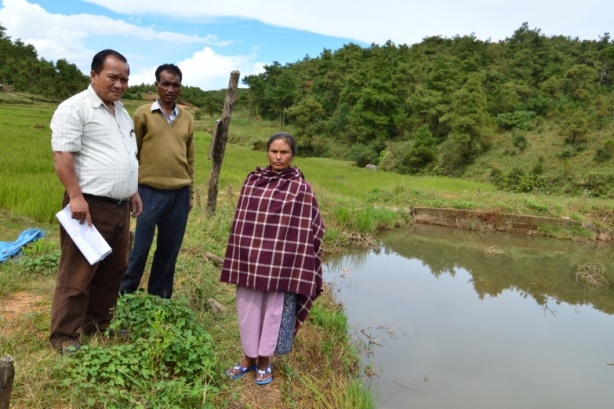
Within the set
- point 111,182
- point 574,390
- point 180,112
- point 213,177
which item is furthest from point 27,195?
point 574,390

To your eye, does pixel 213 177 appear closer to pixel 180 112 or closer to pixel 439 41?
pixel 180 112

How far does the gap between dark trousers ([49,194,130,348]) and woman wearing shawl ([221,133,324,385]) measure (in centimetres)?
56

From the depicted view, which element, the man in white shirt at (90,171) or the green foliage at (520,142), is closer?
the man in white shirt at (90,171)

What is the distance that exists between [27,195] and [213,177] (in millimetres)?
2329

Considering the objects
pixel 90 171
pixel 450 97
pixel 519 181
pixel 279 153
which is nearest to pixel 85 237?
pixel 90 171

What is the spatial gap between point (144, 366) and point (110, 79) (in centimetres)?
135

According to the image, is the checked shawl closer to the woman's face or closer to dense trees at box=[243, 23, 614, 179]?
the woman's face

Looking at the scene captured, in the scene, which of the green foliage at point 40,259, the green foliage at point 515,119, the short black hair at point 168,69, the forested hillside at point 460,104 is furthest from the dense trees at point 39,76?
the short black hair at point 168,69

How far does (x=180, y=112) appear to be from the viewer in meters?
2.90

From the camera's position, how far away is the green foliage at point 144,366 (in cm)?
201

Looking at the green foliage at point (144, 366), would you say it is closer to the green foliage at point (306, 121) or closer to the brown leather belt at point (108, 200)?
the brown leather belt at point (108, 200)

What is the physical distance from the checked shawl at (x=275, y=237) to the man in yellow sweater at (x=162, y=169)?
61 cm

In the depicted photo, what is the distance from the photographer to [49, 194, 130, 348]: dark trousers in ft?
7.21

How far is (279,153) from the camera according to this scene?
7.80 feet
